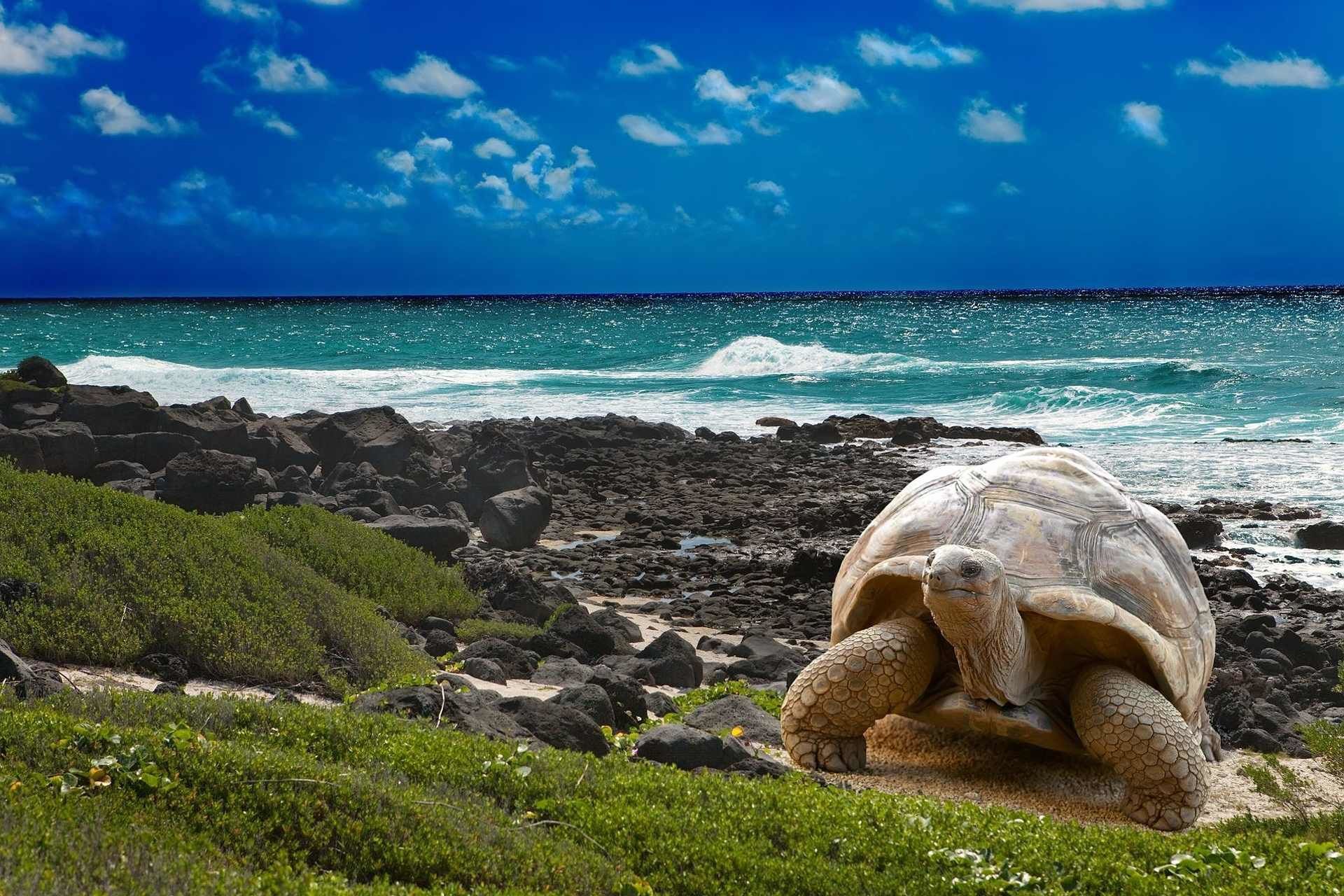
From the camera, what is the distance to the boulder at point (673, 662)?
391 inches

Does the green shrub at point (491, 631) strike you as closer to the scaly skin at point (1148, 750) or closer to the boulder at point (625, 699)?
the boulder at point (625, 699)

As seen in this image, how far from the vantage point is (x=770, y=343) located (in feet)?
178

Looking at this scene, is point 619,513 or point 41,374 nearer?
point 619,513

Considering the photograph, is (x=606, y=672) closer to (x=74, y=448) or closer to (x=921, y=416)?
(x=74, y=448)

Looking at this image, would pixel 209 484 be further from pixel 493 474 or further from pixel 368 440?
pixel 368 440

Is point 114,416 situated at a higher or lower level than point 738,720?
higher

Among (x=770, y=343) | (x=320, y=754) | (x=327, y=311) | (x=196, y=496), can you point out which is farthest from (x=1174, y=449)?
(x=327, y=311)

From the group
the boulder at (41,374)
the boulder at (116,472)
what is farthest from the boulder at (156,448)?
the boulder at (41,374)

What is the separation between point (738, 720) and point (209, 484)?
9.30 metres

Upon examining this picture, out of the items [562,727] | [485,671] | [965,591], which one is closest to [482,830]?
[562,727]

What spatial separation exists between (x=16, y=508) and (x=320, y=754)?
16.9 ft

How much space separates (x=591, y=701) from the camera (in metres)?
7.66

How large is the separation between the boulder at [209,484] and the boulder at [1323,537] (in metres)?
14.6

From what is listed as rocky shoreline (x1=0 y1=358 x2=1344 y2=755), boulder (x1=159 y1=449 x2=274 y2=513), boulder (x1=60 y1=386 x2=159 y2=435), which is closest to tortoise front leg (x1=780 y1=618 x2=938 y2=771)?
rocky shoreline (x1=0 y1=358 x2=1344 y2=755)
